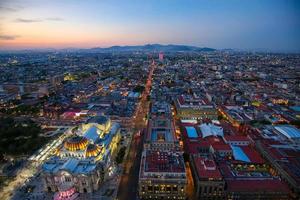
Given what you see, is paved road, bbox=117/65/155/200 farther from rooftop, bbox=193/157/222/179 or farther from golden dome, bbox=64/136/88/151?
rooftop, bbox=193/157/222/179

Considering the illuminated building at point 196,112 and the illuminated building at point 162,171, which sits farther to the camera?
the illuminated building at point 196,112

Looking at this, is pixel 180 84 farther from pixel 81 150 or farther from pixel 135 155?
pixel 81 150

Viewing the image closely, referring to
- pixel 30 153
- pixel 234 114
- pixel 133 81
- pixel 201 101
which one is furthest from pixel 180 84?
pixel 30 153

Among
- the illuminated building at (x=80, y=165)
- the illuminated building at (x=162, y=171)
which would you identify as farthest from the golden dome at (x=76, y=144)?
the illuminated building at (x=162, y=171)

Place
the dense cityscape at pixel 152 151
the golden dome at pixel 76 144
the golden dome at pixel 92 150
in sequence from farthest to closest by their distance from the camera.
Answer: the golden dome at pixel 76 144, the golden dome at pixel 92 150, the dense cityscape at pixel 152 151

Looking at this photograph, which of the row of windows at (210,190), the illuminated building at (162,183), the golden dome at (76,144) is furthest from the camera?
the golden dome at (76,144)

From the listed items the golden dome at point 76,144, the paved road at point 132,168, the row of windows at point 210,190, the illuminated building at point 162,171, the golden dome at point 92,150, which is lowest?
the paved road at point 132,168

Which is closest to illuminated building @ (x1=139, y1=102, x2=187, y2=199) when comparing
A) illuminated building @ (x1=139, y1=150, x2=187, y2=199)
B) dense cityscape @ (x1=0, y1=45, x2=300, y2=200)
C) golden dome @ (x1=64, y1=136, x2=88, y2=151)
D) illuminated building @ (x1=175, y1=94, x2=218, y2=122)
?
illuminated building @ (x1=139, y1=150, x2=187, y2=199)

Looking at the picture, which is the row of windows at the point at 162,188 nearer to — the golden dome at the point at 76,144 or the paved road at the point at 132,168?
the paved road at the point at 132,168
